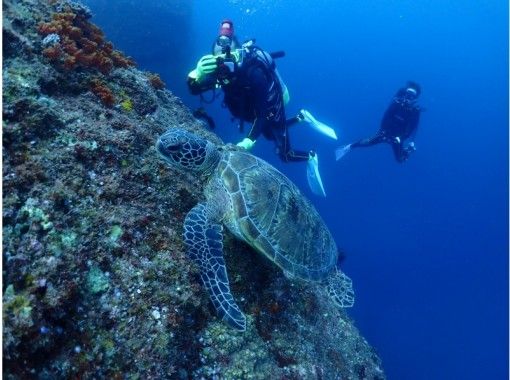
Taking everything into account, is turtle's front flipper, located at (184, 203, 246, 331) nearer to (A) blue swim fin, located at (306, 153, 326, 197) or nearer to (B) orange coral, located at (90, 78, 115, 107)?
(B) orange coral, located at (90, 78, 115, 107)

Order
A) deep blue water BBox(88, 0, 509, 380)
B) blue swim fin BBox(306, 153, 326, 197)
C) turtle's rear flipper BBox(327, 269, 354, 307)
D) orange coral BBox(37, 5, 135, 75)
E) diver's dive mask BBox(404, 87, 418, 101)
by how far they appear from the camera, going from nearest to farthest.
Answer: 1. orange coral BBox(37, 5, 135, 75)
2. turtle's rear flipper BBox(327, 269, 354, 307)
3. blue swim fin BBox(306, 153, 326, 197)
4. diver's dive mask BBox(404, 87, 418, 101)
5. deep blue water BBox(88, 0, 509, 380)

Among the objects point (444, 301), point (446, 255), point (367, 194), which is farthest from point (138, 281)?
point (446, 255)

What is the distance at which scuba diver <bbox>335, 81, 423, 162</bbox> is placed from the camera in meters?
12.2

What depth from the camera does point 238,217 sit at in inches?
145

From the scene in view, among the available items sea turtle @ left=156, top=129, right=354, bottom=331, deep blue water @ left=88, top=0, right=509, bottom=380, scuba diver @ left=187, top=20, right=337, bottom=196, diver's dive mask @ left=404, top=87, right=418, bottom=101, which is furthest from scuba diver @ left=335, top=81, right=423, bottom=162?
deep blue water @ left=88, top=0, right=509, bottom=380

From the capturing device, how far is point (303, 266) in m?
3.94

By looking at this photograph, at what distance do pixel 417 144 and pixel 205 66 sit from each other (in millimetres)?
70667

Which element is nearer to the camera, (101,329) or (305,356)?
(101,329)

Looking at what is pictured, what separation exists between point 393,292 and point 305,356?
3243 cm

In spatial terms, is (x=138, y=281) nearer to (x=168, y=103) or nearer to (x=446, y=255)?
(x=168, y=103)

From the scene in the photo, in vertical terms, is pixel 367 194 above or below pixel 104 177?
below

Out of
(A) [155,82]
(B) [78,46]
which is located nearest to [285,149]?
(A) [155,82]

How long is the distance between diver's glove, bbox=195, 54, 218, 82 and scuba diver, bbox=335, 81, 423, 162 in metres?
7.51

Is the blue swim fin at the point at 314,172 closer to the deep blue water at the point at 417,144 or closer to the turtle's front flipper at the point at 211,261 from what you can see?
the turtle's front flipper at the point at 211,261
